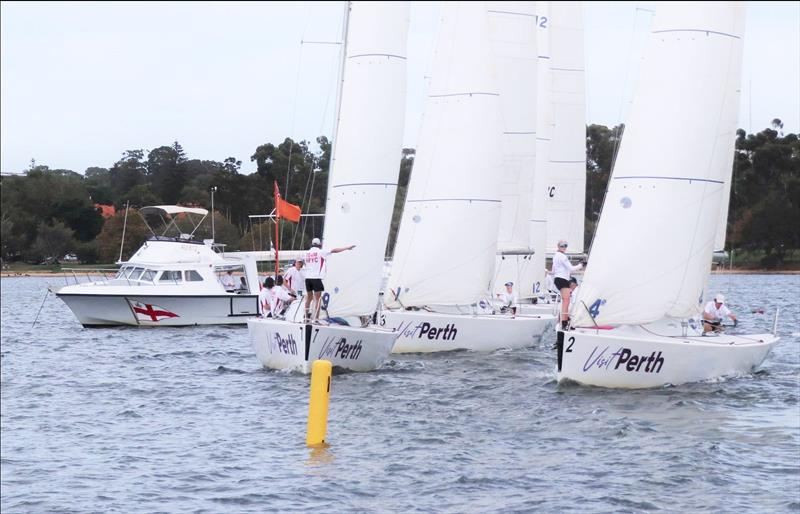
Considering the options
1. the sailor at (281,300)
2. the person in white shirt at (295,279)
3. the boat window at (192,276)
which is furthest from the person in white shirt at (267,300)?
the boat window at (192,276)

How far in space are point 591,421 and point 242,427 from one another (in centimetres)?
468

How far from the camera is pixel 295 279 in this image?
72.6 feet

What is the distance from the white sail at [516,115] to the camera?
2972 centimetres

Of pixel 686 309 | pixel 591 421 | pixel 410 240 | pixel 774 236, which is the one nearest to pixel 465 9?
pixel 410 240

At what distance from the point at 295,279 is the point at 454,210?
4296mm

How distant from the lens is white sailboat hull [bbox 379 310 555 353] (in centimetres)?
2462

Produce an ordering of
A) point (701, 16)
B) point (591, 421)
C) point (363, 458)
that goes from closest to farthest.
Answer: point (363, 458) → point (591, 421) → point (701, 16)

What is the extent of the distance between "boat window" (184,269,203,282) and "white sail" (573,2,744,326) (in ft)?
58.4

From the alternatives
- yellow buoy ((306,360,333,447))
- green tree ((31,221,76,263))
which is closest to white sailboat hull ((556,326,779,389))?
yellow buoy ((306,360,333,447))

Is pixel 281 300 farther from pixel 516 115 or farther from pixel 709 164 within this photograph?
pixel 516 115

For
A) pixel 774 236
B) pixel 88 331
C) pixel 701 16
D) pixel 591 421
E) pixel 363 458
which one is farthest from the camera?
pixel 774 236

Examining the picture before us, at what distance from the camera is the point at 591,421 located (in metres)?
16.4

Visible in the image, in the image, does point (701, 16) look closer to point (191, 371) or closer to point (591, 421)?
point (591, 421)

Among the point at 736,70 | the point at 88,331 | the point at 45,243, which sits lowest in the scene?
the point at 88,331
